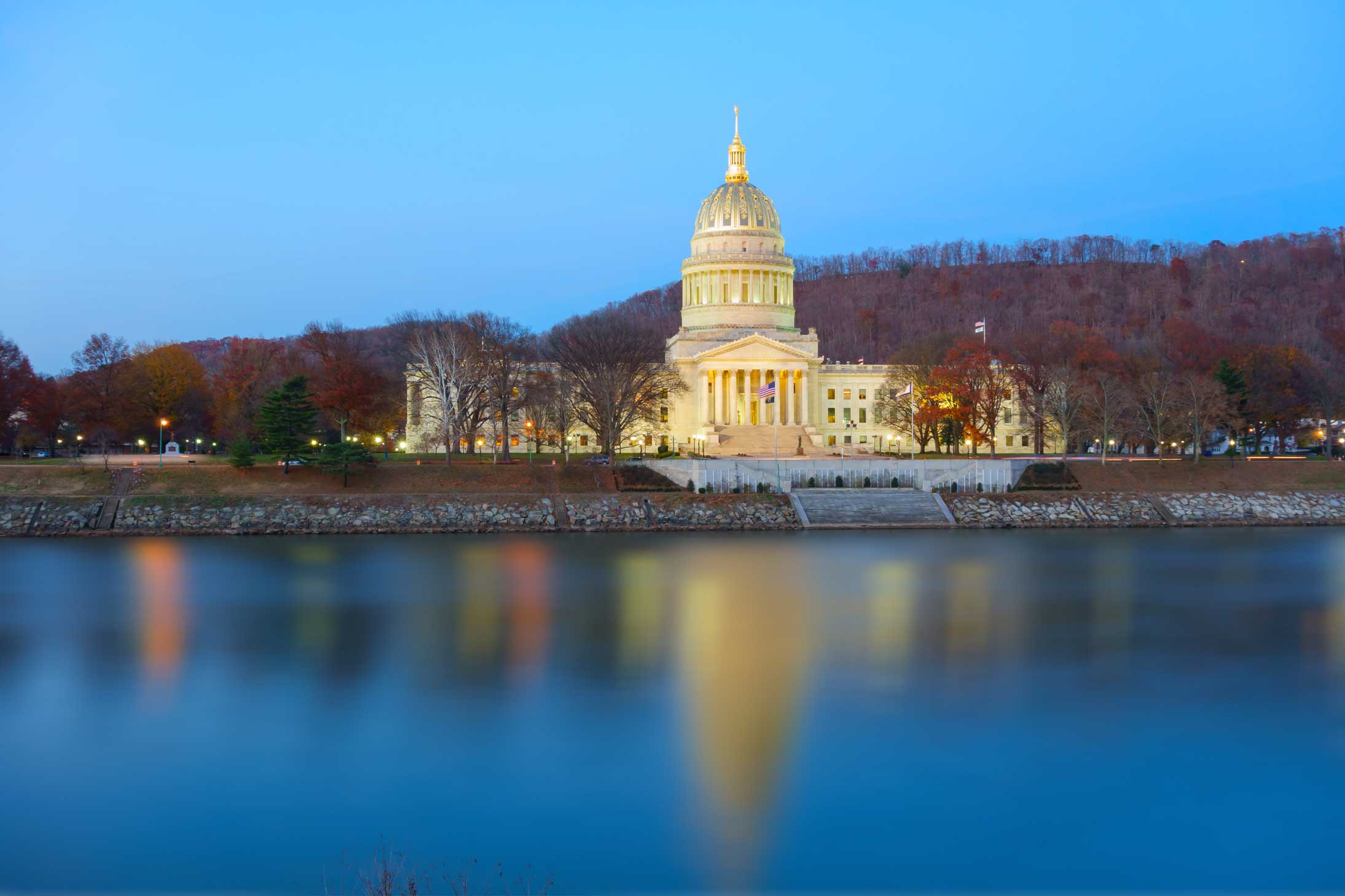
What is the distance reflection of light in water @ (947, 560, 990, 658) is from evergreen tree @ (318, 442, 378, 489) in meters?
32.1

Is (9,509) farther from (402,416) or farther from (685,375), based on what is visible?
(685,375)

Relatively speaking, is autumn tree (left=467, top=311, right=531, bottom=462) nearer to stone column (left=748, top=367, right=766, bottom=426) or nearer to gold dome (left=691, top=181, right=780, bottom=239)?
stone column (left=748, top=367, right=766, bottom=426)

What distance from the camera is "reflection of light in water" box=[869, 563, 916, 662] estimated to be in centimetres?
2428

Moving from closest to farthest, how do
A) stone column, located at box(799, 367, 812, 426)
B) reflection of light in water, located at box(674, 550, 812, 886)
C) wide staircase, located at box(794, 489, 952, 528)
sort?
reflection of light in water, located at box(674, 550, 812, 886)
wide staircase, located at box(794, 489, 952, 528)
stone column, located at box(799, 367, 812, 426)

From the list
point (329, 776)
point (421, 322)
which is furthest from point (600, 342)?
point (329, 776)

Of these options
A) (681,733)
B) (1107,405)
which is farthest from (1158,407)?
(681,733)

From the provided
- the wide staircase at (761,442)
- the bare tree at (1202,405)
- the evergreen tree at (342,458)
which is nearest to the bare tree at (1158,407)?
the bare tree at (1202,405)

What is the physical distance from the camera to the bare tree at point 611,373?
66875 mm

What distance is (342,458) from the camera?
56438 millimetres

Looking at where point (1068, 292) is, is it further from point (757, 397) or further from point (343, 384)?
point (343, 384)

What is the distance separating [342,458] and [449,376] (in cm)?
1189

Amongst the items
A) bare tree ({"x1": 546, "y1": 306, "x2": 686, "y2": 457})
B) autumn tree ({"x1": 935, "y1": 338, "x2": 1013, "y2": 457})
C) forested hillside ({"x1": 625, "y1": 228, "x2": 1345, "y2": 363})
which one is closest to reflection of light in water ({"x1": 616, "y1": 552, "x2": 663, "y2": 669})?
bare tree ({"x1": 546, "y1": 306, "x2": 686, "y2": 457})

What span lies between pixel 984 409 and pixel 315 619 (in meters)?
56.9

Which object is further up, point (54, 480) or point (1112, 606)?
point (54, 480)
